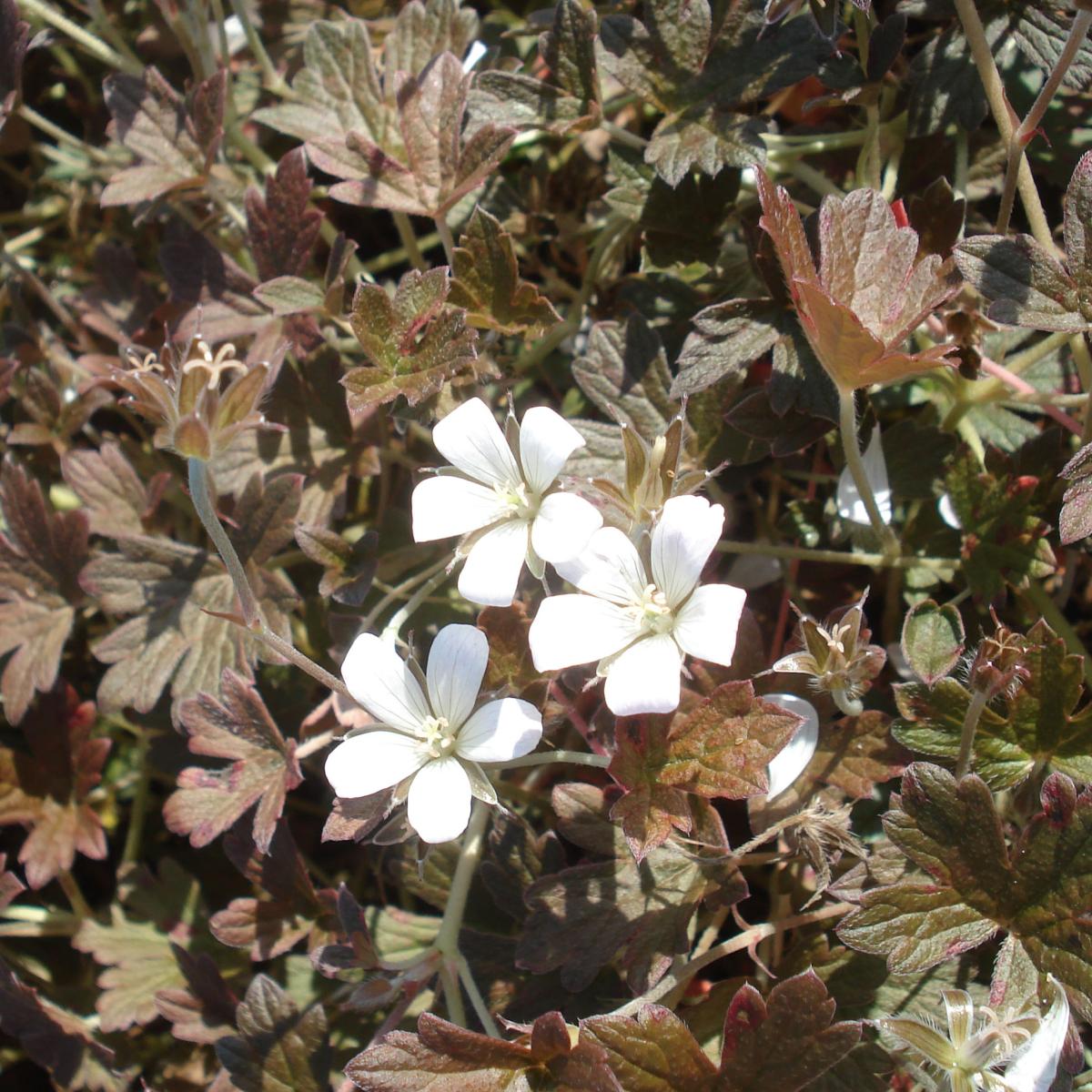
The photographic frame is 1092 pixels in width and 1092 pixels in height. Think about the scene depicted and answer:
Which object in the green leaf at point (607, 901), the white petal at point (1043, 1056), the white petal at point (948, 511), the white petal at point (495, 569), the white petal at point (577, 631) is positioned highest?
the white petal at point (495, 569)

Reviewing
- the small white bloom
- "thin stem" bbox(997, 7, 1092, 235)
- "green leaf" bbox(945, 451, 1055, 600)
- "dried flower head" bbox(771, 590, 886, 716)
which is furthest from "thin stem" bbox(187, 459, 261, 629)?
"thin stem" bbox(997, 7, 1092, 235)

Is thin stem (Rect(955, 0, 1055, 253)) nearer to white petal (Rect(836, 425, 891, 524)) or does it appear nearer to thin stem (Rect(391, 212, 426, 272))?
white petal (Rect(836, 425, 891, 524))

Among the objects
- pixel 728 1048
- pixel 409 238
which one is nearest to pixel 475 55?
pixel 409 238

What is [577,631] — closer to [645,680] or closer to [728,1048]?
[645,680]

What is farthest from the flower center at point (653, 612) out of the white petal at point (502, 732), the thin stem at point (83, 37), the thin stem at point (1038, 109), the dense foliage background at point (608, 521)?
the thin stem at point (83, 37)

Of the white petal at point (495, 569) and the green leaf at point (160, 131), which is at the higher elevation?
the green leaf at point (160, 131)

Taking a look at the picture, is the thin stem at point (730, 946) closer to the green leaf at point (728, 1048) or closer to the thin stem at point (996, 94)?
the green leaf at point (728, 1048)

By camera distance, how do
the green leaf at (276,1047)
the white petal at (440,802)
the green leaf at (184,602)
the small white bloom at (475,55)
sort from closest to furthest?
1. the white petal at (440,802)
2. the green leaf at (276,1047)
3. the green leaf at (184,602)
4. the small white bloom at (475,55)
